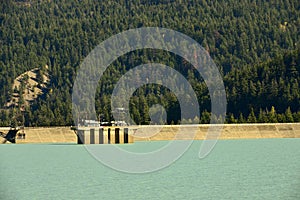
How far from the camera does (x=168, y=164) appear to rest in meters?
123

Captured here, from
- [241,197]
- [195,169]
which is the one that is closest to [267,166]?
[195,169]

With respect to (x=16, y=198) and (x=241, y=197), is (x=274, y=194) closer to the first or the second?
(x=241, y=197)

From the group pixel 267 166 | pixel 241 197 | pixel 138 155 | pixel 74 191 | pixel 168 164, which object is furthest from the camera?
pixel 138 155

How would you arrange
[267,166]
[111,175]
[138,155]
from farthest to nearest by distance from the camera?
[138,155]
[267,166]
[111,175]

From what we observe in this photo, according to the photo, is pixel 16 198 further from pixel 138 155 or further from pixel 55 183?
pixel 138 155

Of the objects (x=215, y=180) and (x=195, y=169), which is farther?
(x=195, y=169)

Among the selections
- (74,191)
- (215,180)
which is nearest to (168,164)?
→ (215,180)

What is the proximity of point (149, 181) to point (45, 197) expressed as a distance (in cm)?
1589

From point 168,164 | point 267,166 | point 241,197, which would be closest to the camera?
point 241,197

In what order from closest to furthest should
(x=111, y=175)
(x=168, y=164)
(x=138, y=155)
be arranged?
(x=111, y=175), (x=168, y=164), (x=138, y=155)

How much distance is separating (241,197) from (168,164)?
137ft

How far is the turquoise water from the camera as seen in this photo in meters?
84.8

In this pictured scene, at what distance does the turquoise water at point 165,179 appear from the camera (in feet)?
278

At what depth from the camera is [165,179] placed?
98.6m
